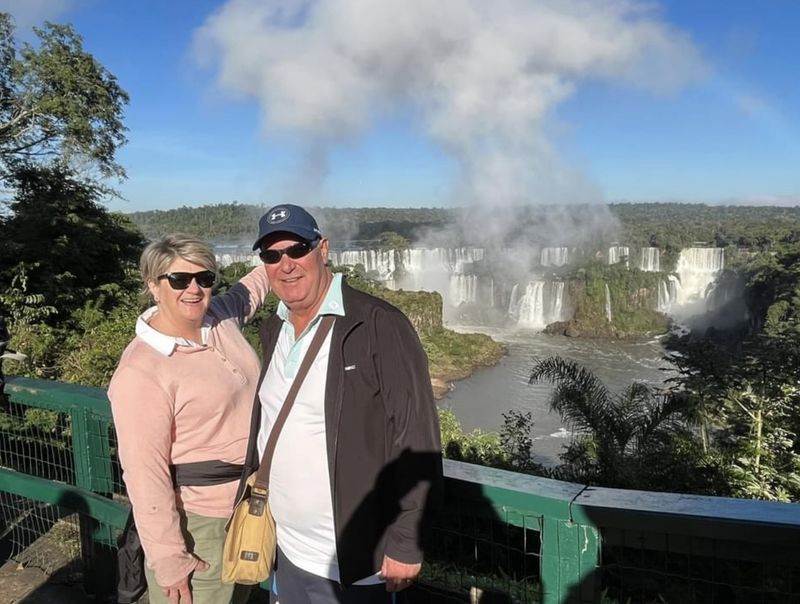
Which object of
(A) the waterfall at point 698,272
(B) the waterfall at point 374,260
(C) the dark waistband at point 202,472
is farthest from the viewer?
(A) the waterfall at point 698,272

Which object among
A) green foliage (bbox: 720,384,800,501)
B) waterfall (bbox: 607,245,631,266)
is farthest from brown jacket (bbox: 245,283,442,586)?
waterfall (bbox: 607,245,631,266)

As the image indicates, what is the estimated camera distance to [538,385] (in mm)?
38781

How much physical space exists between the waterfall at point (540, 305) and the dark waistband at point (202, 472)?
6232 centimetres

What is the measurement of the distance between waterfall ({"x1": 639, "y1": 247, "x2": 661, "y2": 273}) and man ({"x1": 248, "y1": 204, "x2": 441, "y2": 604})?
7252 cm

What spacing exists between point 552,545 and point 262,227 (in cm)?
112

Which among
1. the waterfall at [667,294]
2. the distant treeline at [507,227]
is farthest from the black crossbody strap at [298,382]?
the distant treeline at [507,227]

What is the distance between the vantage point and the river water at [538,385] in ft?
99.0

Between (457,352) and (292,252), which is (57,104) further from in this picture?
(457,352)

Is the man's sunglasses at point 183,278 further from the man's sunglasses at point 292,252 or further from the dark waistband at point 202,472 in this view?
the dark waistband at point 202,472

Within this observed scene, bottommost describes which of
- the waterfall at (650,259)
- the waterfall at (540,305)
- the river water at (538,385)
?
the river water at (538,385)

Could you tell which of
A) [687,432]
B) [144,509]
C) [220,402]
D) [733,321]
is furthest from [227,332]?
[733,321]

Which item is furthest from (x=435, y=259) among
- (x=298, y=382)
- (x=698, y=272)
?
(x=298, y=382)

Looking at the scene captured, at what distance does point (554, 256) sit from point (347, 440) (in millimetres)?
83814

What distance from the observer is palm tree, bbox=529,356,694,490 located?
937 cm
